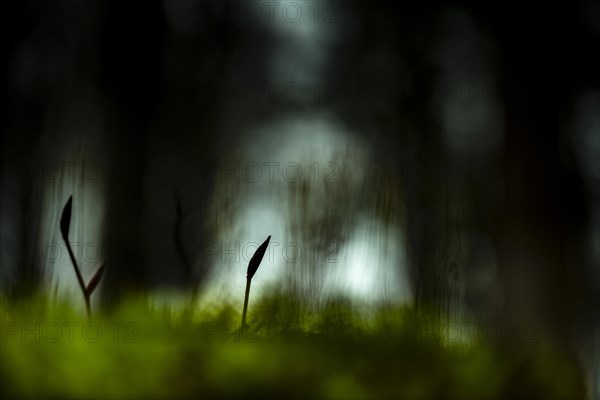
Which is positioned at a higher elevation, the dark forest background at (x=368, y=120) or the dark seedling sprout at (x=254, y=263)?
the dark forest background at (x=368, y=120)

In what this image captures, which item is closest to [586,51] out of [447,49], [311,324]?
[447,49]

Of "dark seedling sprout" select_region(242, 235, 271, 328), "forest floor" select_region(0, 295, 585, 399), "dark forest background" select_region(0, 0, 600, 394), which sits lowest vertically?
"forest floor" select_region(0, 295, 585, 399)

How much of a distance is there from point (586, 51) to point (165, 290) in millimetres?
388

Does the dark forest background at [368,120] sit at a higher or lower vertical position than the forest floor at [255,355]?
higher

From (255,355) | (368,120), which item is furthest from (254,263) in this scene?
(368,120)

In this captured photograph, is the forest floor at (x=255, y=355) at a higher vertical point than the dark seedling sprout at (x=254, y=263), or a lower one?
lower

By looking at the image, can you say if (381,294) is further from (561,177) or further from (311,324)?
(561,177)

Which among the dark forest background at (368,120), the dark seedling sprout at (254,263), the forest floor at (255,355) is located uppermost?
the dark forest background at (368,120)

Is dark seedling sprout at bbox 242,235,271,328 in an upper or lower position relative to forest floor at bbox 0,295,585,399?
upper

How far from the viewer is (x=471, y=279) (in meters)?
0.29

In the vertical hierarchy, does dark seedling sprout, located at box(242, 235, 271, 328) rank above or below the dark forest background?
below

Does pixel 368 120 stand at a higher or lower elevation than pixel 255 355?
higher

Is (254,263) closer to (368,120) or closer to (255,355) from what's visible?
(255,355)

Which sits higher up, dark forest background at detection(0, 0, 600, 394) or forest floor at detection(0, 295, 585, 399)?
dark forest background at detection(0, 0, 600, 394)
